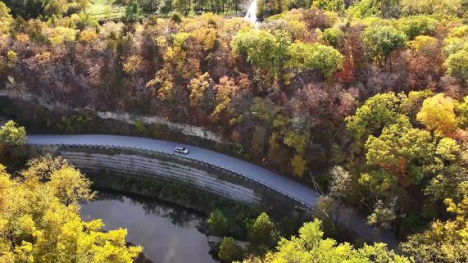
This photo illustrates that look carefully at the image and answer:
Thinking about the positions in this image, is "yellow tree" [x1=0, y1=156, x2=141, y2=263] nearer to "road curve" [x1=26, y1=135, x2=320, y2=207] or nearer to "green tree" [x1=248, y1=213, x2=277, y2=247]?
"green tree" [x1=248, y1=213, x2=277, y2=247]

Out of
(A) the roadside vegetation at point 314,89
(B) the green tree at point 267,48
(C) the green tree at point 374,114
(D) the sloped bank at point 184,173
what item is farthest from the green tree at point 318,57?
(D) the sloped bank at point 184,173

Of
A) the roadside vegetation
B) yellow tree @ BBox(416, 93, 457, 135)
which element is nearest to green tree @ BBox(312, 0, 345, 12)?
the roadside vegetation

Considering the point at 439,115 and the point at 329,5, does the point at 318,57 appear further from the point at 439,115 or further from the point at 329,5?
the point at 329,5

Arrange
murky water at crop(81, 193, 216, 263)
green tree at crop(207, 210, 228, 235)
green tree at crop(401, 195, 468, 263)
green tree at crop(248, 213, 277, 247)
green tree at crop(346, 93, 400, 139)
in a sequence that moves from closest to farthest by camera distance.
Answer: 1. green tree at crop(401, 195, 468, 263)
2. green tree at crop(346, 93, 400, 139)
3. green tree at crop(248, 213, 277, 247)
4. green tree at crop(207, 210, 228, 235)
5. murky water at crop(81, 193, 216, 263)

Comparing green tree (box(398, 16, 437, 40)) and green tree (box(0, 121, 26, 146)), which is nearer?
green tree (box(398, 16, 437, 40))

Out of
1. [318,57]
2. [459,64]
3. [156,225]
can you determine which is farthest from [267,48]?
[156,225]
